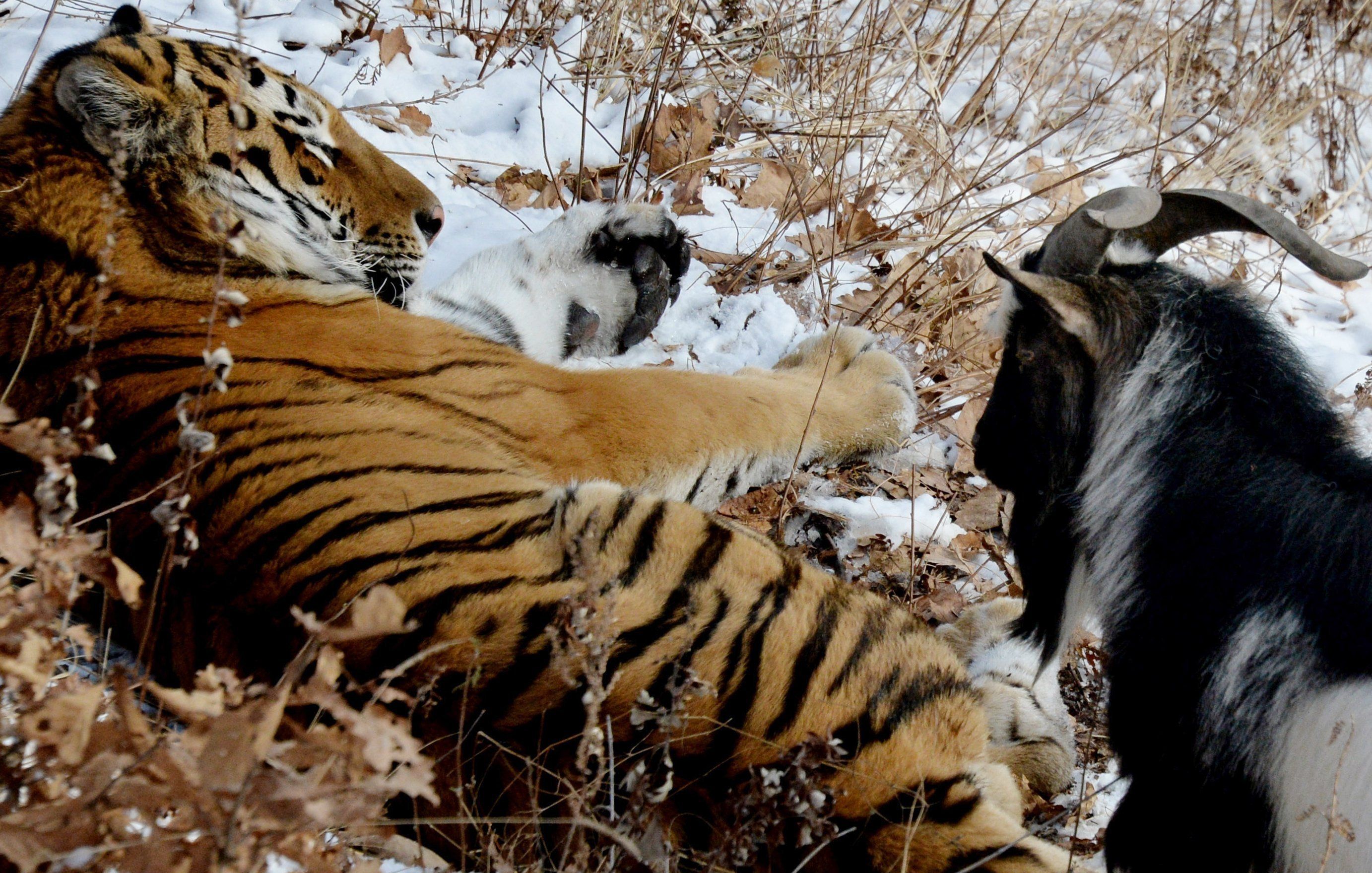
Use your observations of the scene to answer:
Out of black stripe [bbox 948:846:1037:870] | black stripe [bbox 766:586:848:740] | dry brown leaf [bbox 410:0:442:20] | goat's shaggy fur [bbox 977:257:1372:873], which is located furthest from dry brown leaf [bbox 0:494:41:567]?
dry brown leaf [bbox 410:0:442:20]

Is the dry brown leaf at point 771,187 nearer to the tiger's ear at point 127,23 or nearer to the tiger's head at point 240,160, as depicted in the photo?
the tiger's head at point 240,160

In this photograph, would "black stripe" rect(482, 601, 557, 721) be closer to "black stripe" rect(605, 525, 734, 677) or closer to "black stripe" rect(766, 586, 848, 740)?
"black stripe" rect(605, 525, 734, 677)

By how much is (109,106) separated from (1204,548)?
2.80 meters

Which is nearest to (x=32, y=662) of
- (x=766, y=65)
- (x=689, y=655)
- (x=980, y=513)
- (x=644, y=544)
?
(x=689, y=655)

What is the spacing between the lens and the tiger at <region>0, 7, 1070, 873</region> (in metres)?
2.13

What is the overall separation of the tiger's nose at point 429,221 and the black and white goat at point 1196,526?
1833 mm

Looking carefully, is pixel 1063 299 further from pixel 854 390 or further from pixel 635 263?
pixel 635 263

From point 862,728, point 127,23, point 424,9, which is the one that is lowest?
point 862,728

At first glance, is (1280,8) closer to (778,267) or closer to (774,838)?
(778,267)

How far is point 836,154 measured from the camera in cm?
486

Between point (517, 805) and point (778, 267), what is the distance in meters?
3.15

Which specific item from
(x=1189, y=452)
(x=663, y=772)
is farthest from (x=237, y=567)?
(x=1189, y=452)

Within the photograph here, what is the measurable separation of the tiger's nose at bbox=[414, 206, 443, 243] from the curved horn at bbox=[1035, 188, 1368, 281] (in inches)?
73.5

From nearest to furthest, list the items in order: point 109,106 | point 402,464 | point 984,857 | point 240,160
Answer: point 984,857 < point 402,464 < point 109,106 < point 240,160
